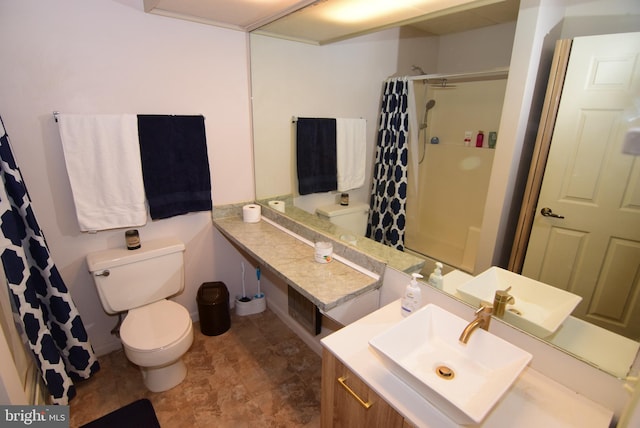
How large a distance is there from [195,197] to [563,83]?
2.02 meters

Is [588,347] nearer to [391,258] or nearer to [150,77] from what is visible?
[391,258]

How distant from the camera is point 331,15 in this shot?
1.64 m

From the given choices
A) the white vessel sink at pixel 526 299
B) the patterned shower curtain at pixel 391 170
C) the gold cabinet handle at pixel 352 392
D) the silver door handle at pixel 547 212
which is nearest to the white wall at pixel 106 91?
the patterned shower curtain at pixel 391 170

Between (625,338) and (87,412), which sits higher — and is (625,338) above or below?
Result: above

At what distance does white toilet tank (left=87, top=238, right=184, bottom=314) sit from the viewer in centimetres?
179

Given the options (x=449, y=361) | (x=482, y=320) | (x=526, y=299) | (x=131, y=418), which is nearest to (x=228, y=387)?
(x=131, y=418)

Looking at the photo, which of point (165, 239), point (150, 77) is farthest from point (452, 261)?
point (150, 77)

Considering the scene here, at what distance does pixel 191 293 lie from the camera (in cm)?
234

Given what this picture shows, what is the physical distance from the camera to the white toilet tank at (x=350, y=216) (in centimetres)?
180

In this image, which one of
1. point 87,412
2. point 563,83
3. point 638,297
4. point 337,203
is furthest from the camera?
point 337,203

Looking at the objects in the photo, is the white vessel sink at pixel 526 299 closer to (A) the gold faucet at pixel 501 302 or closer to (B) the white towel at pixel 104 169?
(A) the gold faucet at pixel 501 302

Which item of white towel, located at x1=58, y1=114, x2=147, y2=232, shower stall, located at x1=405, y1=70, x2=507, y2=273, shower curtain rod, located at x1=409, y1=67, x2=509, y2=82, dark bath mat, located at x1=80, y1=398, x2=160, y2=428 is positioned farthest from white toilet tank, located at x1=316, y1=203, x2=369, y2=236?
dark bath mat, located at x1=80, y1=398, x2=160, y2=428

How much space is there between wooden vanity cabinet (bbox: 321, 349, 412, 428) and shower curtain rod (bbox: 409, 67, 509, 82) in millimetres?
1272

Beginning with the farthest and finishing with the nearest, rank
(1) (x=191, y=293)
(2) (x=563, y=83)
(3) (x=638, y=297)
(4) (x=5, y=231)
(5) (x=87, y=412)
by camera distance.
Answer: (1) (x=191, y=293)
(5) (x=87, y=412)
(4) (x=5, y=231)
(2) (x=563, y=83)
(3) (x=638, y=297)
